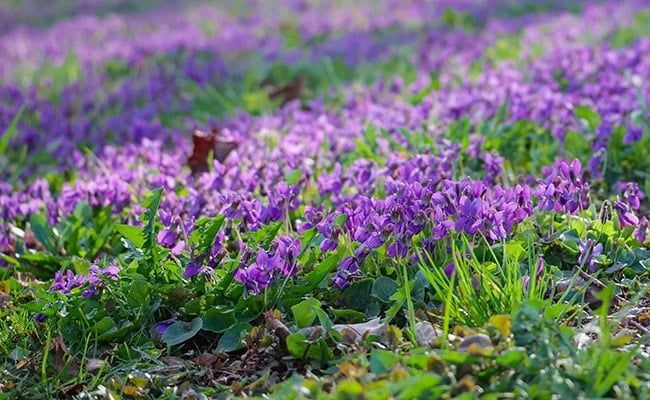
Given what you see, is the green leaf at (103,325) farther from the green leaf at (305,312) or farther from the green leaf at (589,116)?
the green leaf at (589,116)

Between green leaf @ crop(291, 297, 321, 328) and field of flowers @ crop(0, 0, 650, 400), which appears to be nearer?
field of flowers @ crop(0, 0, 650, 400)

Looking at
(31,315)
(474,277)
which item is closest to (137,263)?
(31,315)

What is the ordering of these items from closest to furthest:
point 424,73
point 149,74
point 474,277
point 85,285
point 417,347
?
point 417,347 < point 474,277 < point 85,285 < point 424,73 < point 149,74

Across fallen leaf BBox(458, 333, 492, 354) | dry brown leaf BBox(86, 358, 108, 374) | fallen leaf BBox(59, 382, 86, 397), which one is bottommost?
fallen leaf BBox(59, 382, 86, 397)

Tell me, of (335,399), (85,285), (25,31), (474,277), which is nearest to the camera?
(335,399)

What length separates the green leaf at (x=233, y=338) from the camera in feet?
8.58

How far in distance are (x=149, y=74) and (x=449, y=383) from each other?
6.50 meters

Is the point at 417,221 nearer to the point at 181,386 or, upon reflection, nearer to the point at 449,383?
the point at 449,383

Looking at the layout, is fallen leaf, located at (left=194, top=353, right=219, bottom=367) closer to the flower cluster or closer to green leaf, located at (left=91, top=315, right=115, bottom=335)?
green leaf, located at (left=91, top=315, right=115, bottom=335)

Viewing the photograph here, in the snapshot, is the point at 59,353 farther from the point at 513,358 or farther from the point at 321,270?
the point at 513,358

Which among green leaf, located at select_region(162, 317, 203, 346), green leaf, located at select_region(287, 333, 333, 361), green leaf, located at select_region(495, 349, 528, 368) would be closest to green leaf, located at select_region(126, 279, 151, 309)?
green leaf, located at select_region(162, 317, 203, 346)

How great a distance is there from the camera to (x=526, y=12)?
31.6 ft

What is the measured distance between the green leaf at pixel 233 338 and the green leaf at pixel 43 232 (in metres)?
1.37

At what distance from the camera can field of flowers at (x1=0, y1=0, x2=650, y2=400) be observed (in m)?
2.26
